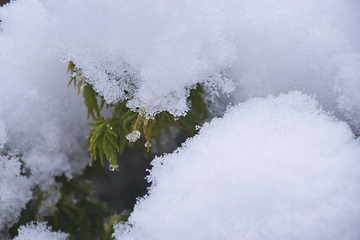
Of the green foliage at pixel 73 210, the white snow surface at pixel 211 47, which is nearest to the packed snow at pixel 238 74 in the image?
the white snow surface at pixel 211 47

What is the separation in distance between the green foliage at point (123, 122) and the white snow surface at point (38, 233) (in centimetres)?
32

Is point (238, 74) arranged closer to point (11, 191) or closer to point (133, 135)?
point (133, 135)

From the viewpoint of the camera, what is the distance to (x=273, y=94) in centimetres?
61

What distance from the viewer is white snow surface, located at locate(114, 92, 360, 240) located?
474 millimetres

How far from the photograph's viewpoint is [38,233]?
754 millimetres

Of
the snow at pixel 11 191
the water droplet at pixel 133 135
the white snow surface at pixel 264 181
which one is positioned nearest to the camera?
the white snow surface at pixel 264 181

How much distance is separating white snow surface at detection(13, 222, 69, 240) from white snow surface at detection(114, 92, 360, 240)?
37 centimetres

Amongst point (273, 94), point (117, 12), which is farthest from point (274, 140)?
point (117, 12)

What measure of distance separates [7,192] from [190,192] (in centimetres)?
59

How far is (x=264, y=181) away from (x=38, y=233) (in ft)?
2.41

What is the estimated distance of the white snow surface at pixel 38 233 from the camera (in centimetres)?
75

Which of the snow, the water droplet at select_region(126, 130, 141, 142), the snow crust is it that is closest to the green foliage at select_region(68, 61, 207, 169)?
the water droplet at select_region(126, 130, 141, 142)

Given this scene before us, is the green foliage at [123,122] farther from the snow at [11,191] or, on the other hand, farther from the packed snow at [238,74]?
the snow at [11,191]

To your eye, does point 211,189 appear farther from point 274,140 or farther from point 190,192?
point 274,140
